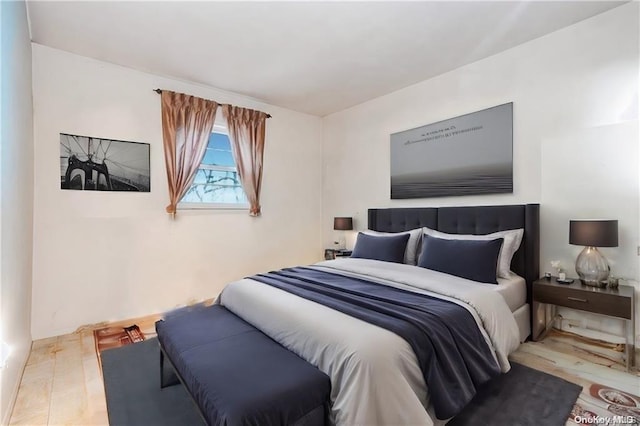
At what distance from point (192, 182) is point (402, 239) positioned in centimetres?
263

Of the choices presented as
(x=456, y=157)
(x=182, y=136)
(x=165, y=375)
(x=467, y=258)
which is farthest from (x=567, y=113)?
(x=182, y=136)

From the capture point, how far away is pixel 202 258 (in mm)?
3936

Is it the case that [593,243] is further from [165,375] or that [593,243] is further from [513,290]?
[165,375]

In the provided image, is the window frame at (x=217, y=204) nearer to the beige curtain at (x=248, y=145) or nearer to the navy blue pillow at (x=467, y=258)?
the beige curtain at (x=248, y=145)

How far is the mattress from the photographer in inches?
96.5

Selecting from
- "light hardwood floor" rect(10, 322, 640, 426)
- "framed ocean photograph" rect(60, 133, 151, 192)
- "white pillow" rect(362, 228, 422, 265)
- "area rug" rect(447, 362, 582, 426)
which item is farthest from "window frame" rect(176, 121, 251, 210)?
"area rug" rect(447, 362, 582, 426)

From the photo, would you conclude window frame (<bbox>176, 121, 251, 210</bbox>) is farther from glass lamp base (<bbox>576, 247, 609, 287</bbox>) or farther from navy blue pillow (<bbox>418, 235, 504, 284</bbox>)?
glass lamp base (<bbox>576, 247, 609, 287</bbox>)

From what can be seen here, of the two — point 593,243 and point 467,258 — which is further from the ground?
point 593,243

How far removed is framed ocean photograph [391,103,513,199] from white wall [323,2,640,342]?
95mm

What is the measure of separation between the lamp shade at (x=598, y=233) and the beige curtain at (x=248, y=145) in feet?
11.5

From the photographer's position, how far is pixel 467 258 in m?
2.66

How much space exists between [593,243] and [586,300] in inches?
17.4

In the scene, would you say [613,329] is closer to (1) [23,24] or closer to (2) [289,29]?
(2) [289,29]

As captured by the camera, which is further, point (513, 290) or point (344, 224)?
point (344, 224)
